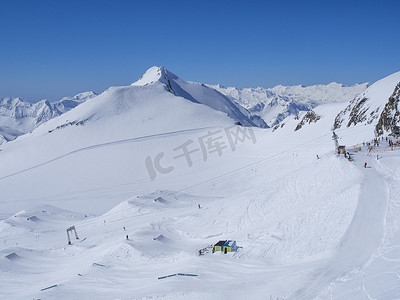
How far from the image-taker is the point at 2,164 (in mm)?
73312

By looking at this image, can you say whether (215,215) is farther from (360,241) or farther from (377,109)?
(377,109)

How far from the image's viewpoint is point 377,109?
175 ft

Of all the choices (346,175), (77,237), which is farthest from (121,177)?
(346,175)

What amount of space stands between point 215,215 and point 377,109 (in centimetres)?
4203

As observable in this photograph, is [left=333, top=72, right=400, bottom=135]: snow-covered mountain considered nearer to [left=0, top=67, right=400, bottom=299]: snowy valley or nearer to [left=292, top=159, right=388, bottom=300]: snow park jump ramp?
[left=0, top=67, right=400, bottom=299]: snowy valley

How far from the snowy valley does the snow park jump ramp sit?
0.32 ft

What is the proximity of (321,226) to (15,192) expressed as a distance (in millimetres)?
59281

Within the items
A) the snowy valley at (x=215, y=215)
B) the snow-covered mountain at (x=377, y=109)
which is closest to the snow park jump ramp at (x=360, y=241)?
the snowy valley at (x=215, y=215)

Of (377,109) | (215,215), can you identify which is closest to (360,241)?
(215,215)

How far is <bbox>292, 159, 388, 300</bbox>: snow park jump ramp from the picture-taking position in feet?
48.3

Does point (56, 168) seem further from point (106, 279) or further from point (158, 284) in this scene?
point (158, 284)

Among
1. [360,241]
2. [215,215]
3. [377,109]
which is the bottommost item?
[360,241]

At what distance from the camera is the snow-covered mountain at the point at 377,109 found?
147 ft

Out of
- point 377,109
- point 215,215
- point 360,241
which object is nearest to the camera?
point 360,241
